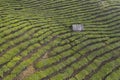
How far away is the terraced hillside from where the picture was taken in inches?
773

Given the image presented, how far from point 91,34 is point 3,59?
36.9 feet

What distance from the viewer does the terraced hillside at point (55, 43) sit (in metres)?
19.6

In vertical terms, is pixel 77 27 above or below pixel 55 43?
below

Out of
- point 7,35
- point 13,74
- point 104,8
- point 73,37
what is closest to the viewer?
point 13,74

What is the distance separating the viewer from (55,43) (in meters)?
23.1

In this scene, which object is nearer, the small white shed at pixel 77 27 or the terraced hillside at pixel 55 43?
the terraced hillside at pixel 55 43

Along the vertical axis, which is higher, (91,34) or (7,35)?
(7,35)

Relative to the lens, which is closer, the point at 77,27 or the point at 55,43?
the point at 55,43

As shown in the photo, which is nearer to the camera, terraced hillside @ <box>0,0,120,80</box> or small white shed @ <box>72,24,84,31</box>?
terraced hillside @ <box>0,0,120,80</box>

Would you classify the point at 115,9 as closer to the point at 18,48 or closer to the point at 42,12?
the point at 42,12

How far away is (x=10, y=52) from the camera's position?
2050 cm

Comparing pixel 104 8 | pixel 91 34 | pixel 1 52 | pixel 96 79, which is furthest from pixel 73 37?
pixel 104 8

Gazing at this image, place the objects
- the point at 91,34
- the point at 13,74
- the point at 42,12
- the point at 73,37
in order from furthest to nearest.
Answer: the point at 42,12 → the point at 91,34 → the point at 73,37 → the point at 13,74

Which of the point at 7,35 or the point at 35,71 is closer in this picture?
the point at 35,71
